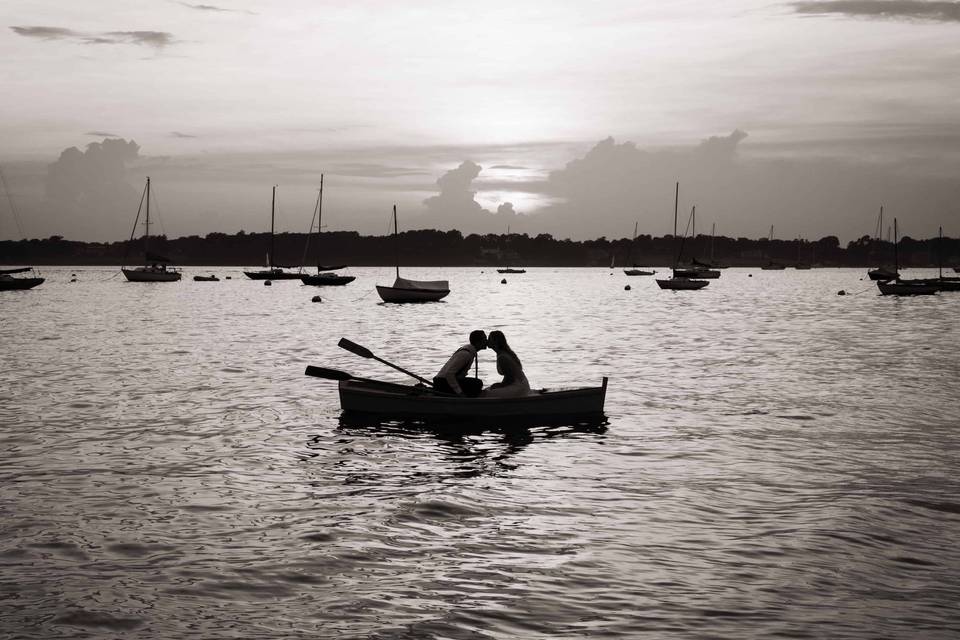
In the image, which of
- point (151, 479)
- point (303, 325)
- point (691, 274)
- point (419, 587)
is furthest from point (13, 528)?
point (691, 274)

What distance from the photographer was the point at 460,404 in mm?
22062

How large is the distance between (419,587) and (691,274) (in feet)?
471

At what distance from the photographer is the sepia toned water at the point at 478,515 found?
994 cm

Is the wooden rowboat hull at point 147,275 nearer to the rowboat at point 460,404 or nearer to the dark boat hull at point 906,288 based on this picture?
the dark boat hull at point 906,288

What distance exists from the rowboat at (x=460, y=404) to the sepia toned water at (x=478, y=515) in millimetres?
594

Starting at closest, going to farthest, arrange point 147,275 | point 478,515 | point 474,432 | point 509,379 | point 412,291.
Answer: point 478,515
point 474,432
point 509,379
point 412,291
point 147,275

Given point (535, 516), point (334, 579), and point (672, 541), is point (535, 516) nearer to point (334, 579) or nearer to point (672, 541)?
point (672, 541)

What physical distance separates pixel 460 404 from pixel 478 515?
788 cm

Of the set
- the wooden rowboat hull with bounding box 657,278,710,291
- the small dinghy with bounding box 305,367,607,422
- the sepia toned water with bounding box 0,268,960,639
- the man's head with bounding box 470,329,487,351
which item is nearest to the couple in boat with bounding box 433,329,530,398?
the small dinghy with bounding box 305,367,607,422

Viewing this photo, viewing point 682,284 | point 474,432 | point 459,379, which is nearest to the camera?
point 474,432

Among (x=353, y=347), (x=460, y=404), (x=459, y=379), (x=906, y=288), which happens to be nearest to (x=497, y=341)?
(x=459, y=379)

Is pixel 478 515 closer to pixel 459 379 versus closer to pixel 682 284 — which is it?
pixel 459 379

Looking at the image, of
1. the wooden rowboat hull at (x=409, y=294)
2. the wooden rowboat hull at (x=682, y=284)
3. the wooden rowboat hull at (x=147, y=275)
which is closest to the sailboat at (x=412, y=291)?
the wooden rowboat hull at (x=409, y=294)

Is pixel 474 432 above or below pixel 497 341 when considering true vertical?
below
